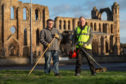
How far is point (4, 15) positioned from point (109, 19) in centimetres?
3879

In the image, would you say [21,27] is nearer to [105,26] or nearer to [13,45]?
[13,45]

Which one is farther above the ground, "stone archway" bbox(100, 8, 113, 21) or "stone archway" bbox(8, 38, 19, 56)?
"stone archway" bbox(100, 8, 113, 21)

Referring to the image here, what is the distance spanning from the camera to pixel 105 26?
245 feet

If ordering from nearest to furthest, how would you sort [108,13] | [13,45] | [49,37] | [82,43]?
[82,43] → [49,37] → [13,45] → [108,13]

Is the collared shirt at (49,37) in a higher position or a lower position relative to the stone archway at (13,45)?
higher

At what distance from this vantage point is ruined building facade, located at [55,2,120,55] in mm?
66500

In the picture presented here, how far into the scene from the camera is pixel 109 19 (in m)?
77.8

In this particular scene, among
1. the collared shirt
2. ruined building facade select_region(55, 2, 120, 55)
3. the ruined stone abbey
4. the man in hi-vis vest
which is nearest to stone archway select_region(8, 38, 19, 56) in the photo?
the ruined stone abbey

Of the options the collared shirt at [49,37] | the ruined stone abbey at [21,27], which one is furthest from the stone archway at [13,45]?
the collared shirt at [49,37]

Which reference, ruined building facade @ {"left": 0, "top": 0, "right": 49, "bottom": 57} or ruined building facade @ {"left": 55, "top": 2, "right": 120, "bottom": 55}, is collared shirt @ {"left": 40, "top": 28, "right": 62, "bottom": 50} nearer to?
ruined building facade @ {"left": 0, "top": 0, "right": 49, "bottom": 57}

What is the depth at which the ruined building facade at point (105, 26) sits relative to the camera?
6650cm

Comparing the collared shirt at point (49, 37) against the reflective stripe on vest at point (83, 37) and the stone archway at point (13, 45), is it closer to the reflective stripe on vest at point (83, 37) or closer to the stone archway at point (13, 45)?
the reflective stripe on vest at point (83, 37)

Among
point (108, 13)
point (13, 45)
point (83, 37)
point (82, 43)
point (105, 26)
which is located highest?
point (108, 13)

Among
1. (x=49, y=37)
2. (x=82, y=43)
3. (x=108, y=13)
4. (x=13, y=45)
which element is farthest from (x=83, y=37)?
(x=108, y=13)
